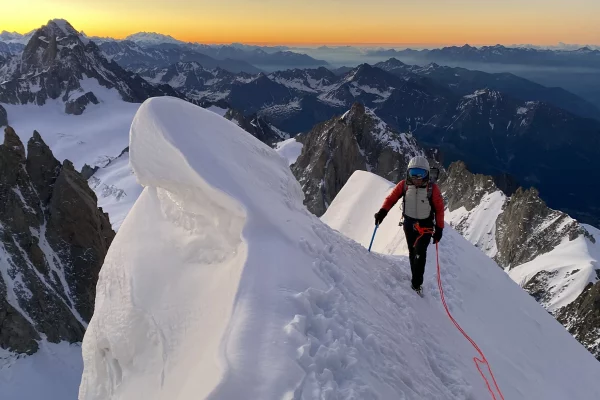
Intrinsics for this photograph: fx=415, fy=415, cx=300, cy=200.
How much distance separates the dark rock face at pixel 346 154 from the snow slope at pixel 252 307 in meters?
99.2

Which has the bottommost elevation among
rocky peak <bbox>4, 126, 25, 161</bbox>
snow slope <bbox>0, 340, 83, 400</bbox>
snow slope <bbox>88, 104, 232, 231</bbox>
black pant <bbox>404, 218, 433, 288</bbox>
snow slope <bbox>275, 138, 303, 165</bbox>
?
snow slope <bbox>88, 104, 232, 231</bbox>

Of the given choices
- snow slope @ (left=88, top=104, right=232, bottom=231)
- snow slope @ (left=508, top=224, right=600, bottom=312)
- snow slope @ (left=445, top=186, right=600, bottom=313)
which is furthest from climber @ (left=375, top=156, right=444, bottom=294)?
snow slope @ (left=88, top=104, right=232, bottom=231)

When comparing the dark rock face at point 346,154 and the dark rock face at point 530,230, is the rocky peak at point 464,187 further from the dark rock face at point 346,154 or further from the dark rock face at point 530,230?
the dark rock face at point 346,154

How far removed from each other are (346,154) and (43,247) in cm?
8201

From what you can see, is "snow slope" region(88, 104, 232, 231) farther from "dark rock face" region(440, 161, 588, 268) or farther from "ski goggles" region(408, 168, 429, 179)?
"ski goggles" region(408, 168, 429, 179)

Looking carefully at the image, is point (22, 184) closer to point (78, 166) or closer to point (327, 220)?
point (327, 220)

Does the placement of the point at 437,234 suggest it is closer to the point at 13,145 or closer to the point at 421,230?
the point at 421,230

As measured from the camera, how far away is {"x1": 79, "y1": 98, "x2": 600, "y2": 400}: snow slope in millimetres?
6480

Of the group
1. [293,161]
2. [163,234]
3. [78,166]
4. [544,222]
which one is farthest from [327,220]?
[78,166]

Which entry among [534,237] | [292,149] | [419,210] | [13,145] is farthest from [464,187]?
[419,210]

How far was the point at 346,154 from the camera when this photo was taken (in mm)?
120375

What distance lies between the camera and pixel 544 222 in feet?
250

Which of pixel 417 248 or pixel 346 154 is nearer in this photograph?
pixel 417 248

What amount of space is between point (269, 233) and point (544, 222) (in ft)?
266
